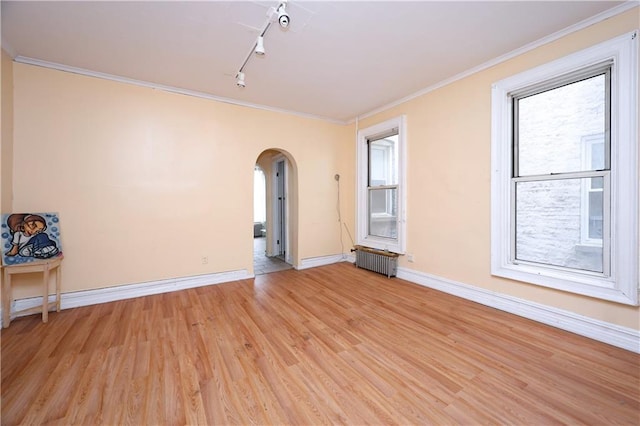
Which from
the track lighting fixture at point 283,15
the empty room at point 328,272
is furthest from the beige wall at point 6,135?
the track lighting fixture at point 283,15

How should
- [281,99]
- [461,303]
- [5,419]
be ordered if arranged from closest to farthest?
[5,419], [461,303], [281,99]

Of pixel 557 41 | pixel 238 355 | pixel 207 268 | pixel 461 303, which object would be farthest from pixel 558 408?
pixel 207 268

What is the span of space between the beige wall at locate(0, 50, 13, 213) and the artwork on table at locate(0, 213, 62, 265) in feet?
0.56

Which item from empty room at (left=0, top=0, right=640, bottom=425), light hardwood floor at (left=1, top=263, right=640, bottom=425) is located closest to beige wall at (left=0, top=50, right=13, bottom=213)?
empty room at (left=0, top=0, right=640, bottom=425)

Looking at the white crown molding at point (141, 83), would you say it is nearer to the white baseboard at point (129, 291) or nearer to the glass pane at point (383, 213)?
the glass pane at point (383, 213)

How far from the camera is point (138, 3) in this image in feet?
6.41

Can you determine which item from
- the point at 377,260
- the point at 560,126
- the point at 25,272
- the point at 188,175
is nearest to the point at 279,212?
the point at 188,175

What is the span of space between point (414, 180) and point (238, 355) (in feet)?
10.3

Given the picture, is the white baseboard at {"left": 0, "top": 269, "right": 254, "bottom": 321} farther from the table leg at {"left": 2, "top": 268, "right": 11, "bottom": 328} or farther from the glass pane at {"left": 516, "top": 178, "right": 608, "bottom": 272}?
the glass pane at {"left": 516, "top": 178, "right": 608, "bottom": 272}

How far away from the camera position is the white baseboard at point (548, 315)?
204 cm

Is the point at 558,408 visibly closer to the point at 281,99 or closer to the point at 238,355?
the point at 238,355

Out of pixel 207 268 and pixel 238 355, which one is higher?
pixel 207 268

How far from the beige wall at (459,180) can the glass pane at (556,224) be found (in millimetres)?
312

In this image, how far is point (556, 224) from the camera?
2.53 m
